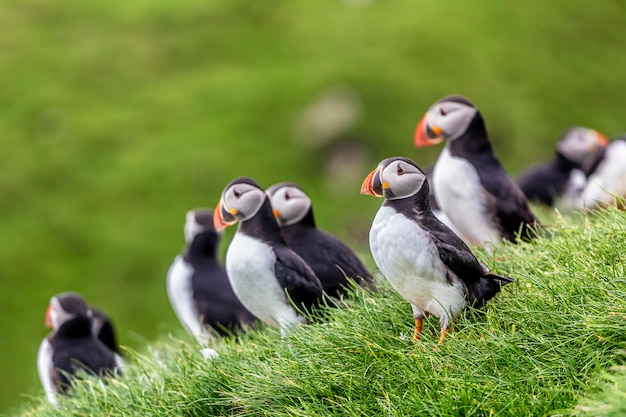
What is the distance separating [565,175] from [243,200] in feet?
18.7

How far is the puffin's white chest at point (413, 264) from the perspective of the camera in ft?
15.1

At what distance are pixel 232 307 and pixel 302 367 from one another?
11.3 feet

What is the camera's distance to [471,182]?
6746mm

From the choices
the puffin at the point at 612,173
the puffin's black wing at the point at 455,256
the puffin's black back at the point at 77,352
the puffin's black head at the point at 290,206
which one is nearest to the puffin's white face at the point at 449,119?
the puffin's black head at the point at 290,206

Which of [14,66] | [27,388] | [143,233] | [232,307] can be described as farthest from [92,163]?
[232,307]

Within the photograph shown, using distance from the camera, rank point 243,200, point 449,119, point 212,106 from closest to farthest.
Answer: point 243,200, point 449,119, point 212,106

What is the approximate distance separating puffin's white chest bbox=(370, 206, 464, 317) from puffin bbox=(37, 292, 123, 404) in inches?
115

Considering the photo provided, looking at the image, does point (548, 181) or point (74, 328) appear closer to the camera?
point (74, 328)

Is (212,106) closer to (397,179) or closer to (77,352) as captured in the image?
(77,352)

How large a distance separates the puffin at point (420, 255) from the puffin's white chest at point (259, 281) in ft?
3.58

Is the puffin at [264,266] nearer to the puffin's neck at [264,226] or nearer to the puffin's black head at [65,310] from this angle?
the puffin's neck at [264,226]

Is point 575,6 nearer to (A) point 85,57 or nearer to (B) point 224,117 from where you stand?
(B) point 224,117

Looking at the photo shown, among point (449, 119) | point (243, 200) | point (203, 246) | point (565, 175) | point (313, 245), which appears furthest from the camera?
point (565, 175)

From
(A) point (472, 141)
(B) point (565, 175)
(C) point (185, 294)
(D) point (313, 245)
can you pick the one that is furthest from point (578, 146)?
(D) point (313, 245)
